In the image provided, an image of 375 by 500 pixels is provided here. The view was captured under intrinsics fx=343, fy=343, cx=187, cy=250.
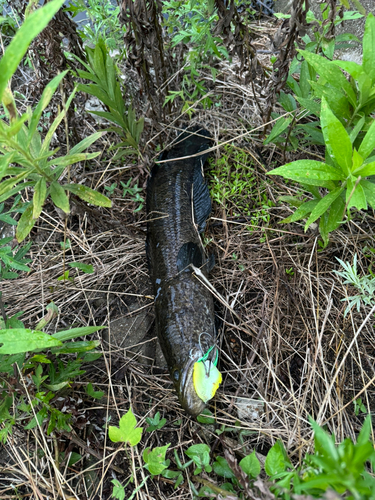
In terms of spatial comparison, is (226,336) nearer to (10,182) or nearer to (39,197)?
(39,197)

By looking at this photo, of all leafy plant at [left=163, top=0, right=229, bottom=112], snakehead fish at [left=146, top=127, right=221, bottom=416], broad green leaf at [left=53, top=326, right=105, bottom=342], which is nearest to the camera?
A: broad green leaf at [left=53, top=326, right=105, bottom=342]

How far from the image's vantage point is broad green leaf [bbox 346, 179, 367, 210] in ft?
5.95

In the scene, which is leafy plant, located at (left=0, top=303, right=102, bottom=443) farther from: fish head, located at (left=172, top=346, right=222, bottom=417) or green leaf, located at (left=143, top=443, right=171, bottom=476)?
fish head, located at (left=172, top=346, right=222, bottom=417)

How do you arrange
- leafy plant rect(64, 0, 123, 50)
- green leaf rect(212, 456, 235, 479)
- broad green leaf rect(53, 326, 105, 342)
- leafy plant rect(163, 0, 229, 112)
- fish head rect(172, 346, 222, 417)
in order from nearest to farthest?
green leaf rect(212, 456, 235, 479), broad green leaf rect(53, 326, 105, 342), fish head rect(172, 346, 222, 417), leafy plant rect(163, 0, 229, 112), leafy plant rect(64, 0, 123, 50)

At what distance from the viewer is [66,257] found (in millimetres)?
3092

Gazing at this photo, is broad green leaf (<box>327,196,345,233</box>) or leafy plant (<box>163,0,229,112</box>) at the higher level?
leafy plant (<box>163,0,229,112</box>)

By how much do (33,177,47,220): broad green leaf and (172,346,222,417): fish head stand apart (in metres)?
1.39

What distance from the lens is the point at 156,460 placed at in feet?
6.59

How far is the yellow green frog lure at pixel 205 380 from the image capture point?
87.2 inches

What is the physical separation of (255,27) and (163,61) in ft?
6.06

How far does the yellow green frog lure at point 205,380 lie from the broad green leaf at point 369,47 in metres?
2.02

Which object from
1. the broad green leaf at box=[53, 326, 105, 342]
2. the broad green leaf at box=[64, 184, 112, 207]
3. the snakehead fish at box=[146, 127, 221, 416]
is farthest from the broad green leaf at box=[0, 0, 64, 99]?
the snakehead fish at box=[146, 127, 221, 416]

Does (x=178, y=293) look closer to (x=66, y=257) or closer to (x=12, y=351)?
(x=66, y=257)

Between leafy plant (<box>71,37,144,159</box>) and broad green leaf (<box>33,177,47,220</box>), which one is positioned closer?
broad green leaf (<box>33,177,47,220</box>)
